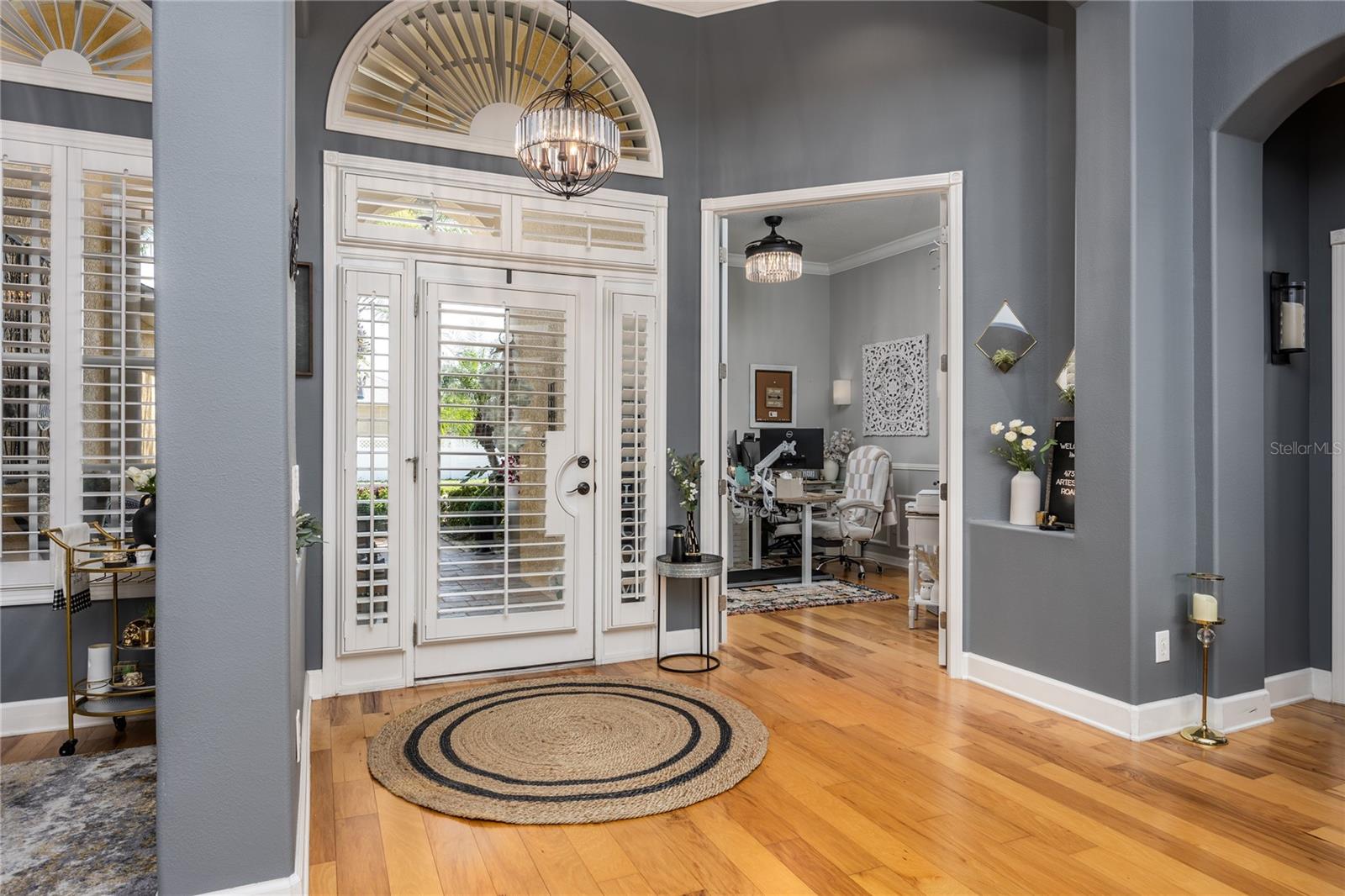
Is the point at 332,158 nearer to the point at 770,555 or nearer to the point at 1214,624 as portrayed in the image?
the point at 1214,624

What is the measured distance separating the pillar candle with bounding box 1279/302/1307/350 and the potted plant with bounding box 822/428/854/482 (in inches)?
190

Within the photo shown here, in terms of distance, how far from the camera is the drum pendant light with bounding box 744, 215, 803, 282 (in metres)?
6.50

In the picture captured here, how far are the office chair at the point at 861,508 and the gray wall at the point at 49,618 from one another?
17.5 feet

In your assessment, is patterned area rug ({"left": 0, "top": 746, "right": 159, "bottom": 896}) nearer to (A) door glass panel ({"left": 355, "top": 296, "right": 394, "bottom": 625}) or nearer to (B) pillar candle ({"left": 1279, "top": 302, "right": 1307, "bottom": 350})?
(A) door glass panel ({"left": 355, "top": 296, "right": 394, "bottom": 625})

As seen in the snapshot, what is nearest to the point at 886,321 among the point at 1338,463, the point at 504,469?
the point at 1338,463

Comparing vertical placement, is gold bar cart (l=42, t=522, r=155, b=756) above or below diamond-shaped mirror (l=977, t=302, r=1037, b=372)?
below

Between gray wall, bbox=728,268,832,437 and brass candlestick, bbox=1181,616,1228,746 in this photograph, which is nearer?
brass candlestick, bbox=1181,616,1228,746

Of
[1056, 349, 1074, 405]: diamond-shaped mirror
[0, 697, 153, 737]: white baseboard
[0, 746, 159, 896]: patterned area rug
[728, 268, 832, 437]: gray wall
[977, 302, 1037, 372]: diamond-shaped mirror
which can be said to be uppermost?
[728, 268, 832, 437]: gray wall

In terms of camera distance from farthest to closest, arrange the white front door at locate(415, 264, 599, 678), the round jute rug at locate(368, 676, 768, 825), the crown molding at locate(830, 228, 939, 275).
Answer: the crown molding at locate(830, 228, 939, 275) → the white front door at locate(415, 264, 599, 678) → the round jute rug at locate(368, 676, 768, 825)

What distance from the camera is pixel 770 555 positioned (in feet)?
26.7

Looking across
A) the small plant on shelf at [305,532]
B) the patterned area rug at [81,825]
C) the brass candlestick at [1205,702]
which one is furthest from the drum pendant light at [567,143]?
the brass candlestick at [1205,702]

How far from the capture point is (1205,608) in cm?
306

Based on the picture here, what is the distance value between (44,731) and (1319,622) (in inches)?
218

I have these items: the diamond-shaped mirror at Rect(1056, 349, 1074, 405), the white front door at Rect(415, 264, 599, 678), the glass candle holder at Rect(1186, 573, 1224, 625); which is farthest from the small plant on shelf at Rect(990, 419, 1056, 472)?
the white front door at Rect(415, 264, 599, 678)
